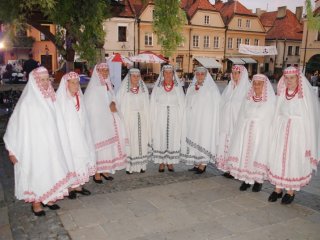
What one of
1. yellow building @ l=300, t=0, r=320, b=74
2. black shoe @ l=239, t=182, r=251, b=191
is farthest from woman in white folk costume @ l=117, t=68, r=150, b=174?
yellow building @ l=300, t=0, r=320, b=74

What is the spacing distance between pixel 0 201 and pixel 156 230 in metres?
2.77

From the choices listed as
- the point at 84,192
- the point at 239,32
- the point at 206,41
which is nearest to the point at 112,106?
the point at 84,192

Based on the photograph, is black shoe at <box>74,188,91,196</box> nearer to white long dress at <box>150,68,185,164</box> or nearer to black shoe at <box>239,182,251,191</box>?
white long dress at <box>150,68,185,164</box>

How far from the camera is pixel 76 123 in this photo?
5129 millimetres

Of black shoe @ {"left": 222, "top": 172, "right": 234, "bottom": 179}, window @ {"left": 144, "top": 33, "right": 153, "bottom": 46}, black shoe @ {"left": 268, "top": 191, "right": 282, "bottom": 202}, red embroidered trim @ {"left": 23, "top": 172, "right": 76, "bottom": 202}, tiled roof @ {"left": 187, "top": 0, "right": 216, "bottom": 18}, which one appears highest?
tiled roof @ {"left": 187, "top": 0, "right": 216, "bottom": 18}

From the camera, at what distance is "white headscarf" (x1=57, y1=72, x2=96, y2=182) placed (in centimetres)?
507

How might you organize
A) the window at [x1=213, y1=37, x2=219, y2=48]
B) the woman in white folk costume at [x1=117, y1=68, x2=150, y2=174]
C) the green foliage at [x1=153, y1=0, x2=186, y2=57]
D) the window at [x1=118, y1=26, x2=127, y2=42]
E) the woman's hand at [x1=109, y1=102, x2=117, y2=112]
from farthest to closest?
1. the window at [x1=213, y1=37, x2=219, y2=48]
2. the window at [x1=118, y1=26, x2=127, y2=42]
3. the green foliage at [x1=153, y1=0, x2=186, y2=57]
4. the woman in white folk costume at [x1=117, y1=68, x2=150, y2=174]
5. the woman's hand at [x1=109, y1=102, x2=117, y2=112]

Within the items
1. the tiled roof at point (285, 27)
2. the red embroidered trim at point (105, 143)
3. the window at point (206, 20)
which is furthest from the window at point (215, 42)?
the red embroidered trim at point (105, 143)

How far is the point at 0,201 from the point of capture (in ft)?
17.7

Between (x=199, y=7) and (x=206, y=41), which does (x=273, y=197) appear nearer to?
(x=199, y=7)

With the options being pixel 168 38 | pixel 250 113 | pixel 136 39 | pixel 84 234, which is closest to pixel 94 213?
pixel 84 234

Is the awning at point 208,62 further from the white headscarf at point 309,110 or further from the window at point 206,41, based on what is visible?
the white headscarf at point 309,110

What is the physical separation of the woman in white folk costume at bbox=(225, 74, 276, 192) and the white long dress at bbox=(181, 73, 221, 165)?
74cm

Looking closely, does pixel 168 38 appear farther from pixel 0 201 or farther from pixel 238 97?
pixel 0 201
